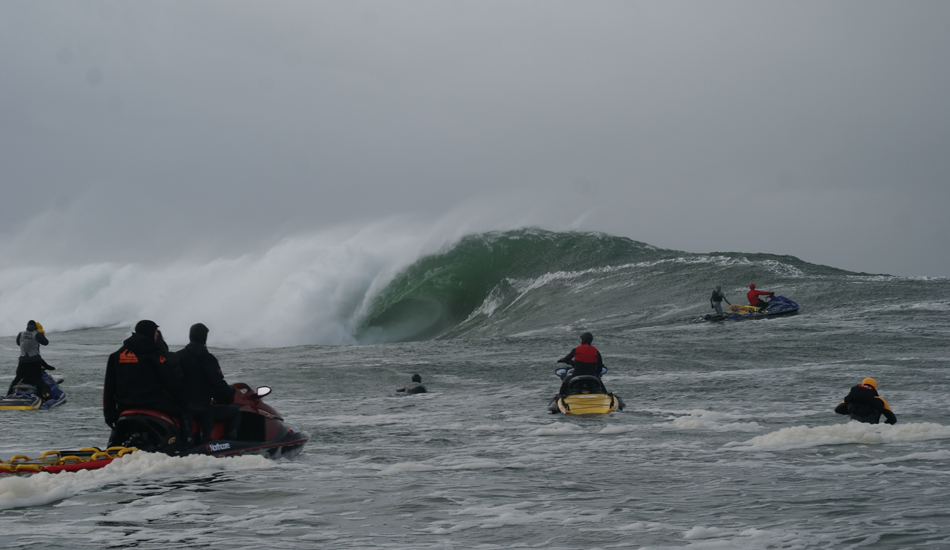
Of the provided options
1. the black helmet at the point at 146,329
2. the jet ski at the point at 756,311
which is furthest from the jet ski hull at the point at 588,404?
the jet ski at the point at 756,311

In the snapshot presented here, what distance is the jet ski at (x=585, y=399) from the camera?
13000 mm

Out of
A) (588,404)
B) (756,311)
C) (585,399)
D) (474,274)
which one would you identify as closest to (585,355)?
(585,399)

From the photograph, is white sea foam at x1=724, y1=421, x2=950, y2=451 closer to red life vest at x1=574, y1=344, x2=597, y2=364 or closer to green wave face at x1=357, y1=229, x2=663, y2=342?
red life vest at x1=574, y1=344, x2=597, y2=364

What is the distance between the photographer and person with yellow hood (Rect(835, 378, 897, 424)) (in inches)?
405

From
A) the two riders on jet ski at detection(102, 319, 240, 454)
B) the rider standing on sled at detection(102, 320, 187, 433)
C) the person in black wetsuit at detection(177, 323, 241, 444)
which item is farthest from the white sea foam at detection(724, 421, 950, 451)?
the rider standing on sled at detection(102, 320, 187, 433)

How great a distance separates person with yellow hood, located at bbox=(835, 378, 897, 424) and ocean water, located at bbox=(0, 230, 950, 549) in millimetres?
262

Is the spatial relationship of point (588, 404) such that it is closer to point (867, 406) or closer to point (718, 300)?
point (867, 406)

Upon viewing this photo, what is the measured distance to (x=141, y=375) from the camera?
743cm

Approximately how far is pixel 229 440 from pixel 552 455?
144 inches

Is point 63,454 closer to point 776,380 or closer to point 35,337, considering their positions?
point 35,337

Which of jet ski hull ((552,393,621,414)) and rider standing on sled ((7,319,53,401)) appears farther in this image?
rider standing on sled ((7,319,53,401))

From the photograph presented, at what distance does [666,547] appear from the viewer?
5406 millimetres

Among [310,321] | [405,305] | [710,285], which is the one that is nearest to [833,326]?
[710,285]

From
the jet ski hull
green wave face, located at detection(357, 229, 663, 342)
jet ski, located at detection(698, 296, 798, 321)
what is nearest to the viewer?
the jet ski hull
